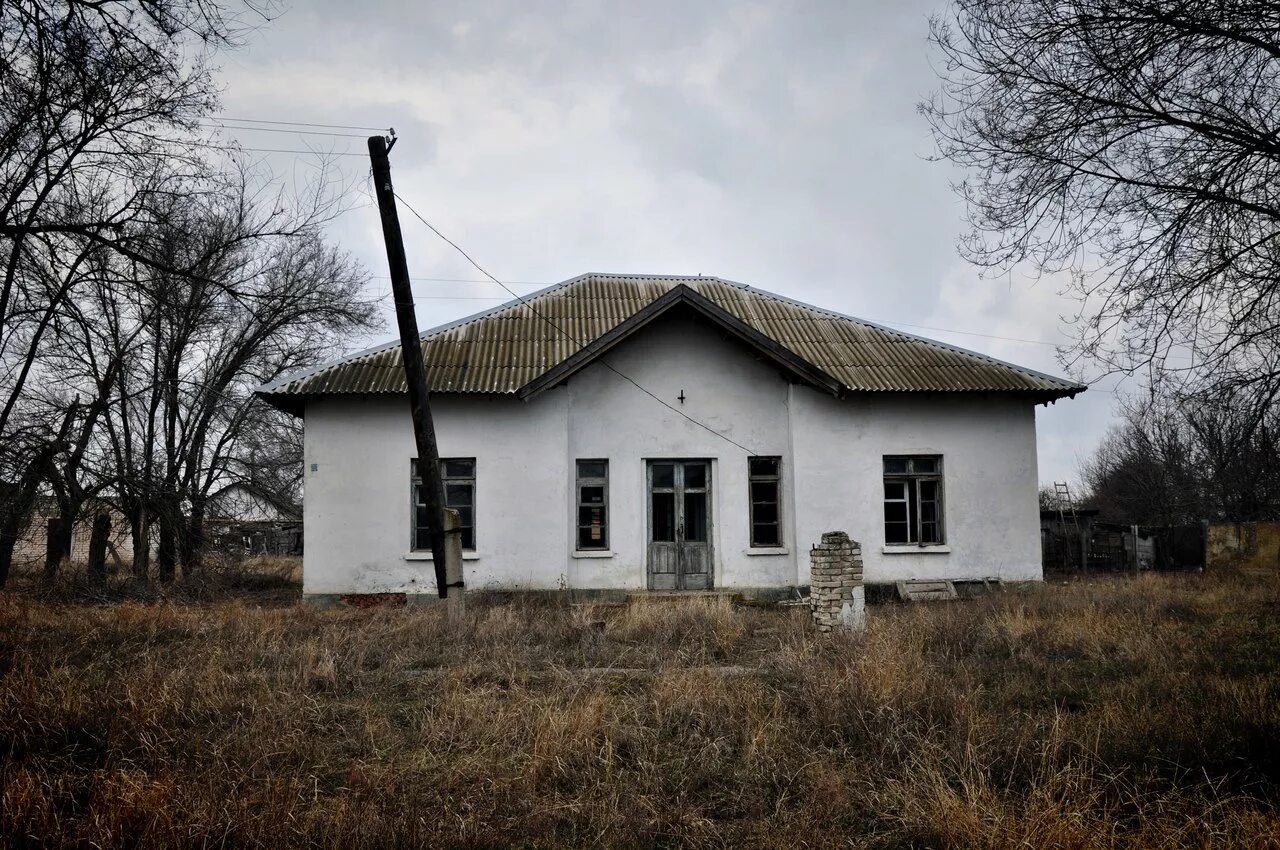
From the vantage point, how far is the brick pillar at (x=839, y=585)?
1038 cm

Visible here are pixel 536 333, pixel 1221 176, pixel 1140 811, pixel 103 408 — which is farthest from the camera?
pixel 536 333

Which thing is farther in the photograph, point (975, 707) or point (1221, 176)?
point (1221, 176)

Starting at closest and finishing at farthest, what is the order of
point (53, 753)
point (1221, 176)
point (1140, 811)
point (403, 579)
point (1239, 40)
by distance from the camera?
point (1140, 811), point (53, 753), point (1239, 40), point (1221, 176), point (403, 579)

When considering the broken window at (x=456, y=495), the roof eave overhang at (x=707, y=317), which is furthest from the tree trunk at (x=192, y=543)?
the roof eave overhang at (x=707, y=317)

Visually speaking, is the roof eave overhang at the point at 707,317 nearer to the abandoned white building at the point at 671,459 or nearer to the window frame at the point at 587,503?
the abandoned white building at the point at 671,459

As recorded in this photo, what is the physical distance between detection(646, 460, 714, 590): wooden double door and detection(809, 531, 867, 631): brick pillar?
18.6 feet

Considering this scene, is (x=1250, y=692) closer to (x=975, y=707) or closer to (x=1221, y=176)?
(x=975, y=707)

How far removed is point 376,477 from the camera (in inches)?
623

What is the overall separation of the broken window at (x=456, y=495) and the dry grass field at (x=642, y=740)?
6.20 m

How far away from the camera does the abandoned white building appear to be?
15727mm

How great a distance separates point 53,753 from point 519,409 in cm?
1075

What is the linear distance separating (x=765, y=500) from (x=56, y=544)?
1181 centimetres

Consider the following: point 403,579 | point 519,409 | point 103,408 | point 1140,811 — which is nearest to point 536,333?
point 519,409

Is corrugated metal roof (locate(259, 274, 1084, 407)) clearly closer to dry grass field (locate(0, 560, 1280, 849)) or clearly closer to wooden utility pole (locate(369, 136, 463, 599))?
wooden utility pole (locate(369, 136, 463, 599))
